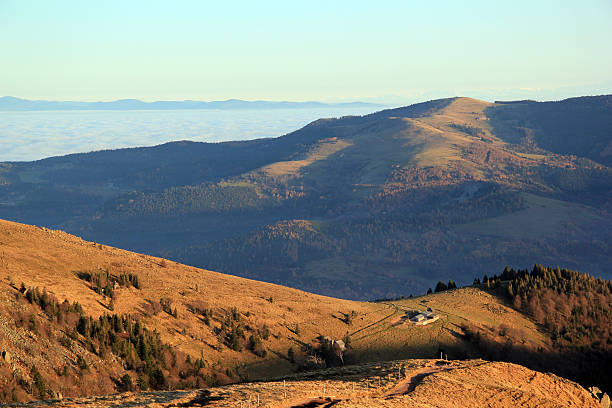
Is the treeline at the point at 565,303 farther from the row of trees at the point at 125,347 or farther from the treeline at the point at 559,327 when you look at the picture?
the row of trees at the point at 125,347

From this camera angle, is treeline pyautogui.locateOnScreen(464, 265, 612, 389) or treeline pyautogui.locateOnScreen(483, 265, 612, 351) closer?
treeline pyautogui.locateOnScreen(464, 265, 612, 389)

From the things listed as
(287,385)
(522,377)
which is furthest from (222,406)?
(522,377)

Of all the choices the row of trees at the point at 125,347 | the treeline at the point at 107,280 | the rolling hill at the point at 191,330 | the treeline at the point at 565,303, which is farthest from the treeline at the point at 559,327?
the treeline at the point at 107,280

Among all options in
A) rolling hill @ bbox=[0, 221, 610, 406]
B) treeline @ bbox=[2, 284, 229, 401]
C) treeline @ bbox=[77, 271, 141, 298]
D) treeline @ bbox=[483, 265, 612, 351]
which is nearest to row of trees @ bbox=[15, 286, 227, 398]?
treeline @ bbox=[2, 284, 229, 401]

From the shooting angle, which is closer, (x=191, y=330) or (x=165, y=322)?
(x=165, y=322)

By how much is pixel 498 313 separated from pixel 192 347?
182 ft

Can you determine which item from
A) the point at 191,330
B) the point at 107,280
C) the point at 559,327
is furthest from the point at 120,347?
the point at 559,327

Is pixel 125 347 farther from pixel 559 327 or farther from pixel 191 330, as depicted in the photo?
pixel 559 327

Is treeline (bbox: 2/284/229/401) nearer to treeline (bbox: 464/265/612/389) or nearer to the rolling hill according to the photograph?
the rolling hill

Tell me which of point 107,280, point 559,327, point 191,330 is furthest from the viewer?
point 559,327

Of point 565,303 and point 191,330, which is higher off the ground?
point 191,330

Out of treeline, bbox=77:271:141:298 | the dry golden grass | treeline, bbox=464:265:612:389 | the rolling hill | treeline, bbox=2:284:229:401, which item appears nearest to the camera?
the dry golden grass

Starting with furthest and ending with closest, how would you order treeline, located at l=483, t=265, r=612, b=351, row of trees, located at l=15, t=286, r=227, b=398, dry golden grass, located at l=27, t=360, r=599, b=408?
treeline, located at l=483, t=265, r=612, b=351, row of trees, located at l=15, t=286, r=227, b=398, dry golden grass, located at l=27, t=360, r=599, b=408

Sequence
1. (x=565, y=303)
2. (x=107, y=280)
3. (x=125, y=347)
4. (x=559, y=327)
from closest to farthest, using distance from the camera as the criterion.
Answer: (x=125, y=347), (x=107, y=280), (x=559, y=327), (x=565, y=303)
